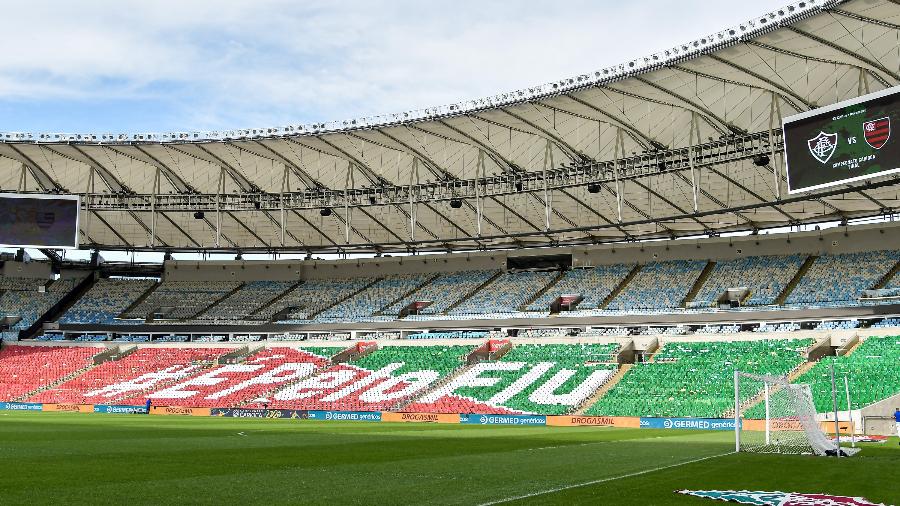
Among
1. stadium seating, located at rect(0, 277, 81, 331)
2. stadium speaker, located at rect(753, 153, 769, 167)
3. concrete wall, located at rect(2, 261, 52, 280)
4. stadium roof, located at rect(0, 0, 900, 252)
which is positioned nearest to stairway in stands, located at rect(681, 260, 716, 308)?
stadium roof, located at rect(0, 0, 900, 252)

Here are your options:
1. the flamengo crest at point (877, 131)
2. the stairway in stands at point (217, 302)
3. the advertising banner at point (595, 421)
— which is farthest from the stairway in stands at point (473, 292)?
the flamengo crest at point (877, 131)

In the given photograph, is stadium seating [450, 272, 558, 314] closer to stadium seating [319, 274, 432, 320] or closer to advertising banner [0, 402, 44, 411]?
stadium seating [319, 274, 432, 320]

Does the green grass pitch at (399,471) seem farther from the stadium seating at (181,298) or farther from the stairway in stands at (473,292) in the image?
the stadium seating at (181,298)

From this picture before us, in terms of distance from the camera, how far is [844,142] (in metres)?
35.9

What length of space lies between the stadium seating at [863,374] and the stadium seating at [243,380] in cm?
3070

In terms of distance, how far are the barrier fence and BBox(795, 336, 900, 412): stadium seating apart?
2.38 meters

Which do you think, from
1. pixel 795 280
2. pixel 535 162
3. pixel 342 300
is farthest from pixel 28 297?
pixel 795 280

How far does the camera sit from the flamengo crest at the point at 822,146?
36.3 meters

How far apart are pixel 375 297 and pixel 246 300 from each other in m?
11.1

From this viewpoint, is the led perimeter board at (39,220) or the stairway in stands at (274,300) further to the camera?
the stairway in stands at (274,300)

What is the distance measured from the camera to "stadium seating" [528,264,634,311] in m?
59.6

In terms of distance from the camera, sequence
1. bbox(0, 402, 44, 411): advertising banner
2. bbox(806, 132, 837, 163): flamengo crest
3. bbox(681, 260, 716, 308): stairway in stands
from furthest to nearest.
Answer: bbox(681, 260, 716, 308): stairway in stands
bbox(0, 402, 44, 411): advertising banner
bbox(806, 132, 837, 163): flamengo crest

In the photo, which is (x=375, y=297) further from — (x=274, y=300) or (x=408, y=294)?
(x=274, y=300)

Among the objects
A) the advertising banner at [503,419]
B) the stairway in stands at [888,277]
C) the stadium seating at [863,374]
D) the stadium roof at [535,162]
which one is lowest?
the advertising banner at [503,419]
